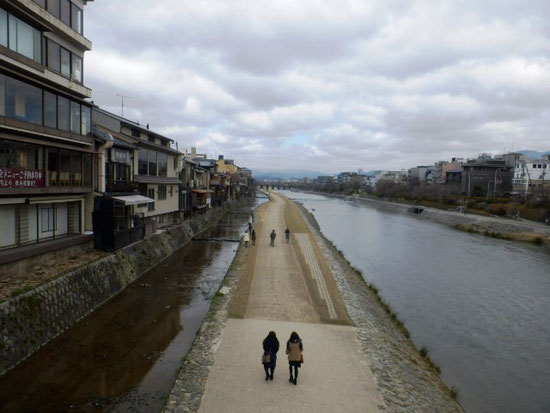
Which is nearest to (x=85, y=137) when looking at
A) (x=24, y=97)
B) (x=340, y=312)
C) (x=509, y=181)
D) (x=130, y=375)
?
(x=24, y=97)

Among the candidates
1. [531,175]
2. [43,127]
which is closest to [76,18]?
[43,127]

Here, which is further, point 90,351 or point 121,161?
point 121,161

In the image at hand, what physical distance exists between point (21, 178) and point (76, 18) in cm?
988

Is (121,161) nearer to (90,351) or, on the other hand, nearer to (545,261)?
(90,351)

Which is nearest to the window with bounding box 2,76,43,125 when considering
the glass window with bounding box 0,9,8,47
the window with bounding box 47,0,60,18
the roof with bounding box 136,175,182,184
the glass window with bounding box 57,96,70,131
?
the glass window with bounding box 57,96,70,131

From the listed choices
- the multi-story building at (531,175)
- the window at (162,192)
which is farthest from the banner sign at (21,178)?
the multi-story building at (531,175)

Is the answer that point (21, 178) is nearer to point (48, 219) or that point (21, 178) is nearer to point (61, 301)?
point (48, 219)

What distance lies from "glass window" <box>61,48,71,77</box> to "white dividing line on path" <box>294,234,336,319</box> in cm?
1698

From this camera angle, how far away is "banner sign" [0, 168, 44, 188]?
1423cm

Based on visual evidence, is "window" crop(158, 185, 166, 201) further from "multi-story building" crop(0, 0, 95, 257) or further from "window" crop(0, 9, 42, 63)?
"window" crop(0, 9, 42, 63)

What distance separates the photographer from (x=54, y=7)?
17844mm

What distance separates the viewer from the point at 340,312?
1568 centimetres

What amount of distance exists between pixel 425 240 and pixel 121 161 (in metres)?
36.2

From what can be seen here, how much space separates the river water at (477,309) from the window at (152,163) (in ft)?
60.4
